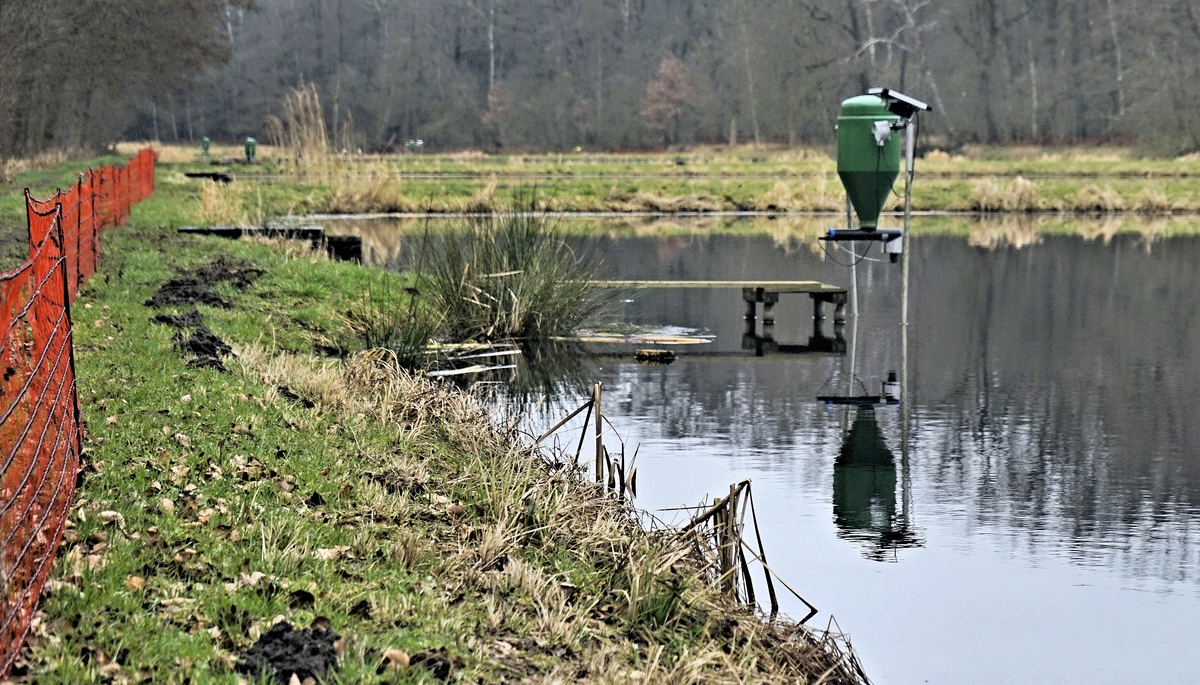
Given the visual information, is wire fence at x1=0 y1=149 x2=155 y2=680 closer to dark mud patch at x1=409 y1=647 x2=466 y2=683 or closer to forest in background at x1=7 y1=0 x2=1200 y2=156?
dark mud patch at x1=409 y1=647 x2=466 y2=683

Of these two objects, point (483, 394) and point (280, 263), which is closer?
point (483, 394)

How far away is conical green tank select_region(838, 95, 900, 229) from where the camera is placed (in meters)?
14.7

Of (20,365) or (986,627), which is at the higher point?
(20,365)

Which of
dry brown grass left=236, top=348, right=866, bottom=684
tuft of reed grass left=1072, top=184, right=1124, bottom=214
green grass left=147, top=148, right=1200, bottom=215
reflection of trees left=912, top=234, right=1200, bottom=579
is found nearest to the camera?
dry brown grass left=236, top=348, right=866, bottom=684

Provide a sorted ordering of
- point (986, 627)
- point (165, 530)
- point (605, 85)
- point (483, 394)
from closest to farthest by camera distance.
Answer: point (165, 530), point (986, 627), point (483, 394), point (605, 85)

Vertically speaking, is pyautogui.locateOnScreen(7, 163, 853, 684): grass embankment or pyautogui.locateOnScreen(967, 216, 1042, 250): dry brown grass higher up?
pyautogui.locateOnScreen(7, 163, 853, 684): grass embankment

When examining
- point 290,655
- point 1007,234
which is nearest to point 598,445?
point 290,655

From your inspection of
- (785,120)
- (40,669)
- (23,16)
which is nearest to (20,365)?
(40,669)

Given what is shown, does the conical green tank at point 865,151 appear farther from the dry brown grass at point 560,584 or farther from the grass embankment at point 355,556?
the dry brown grass at point 560,584

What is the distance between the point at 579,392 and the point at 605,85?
87129mm

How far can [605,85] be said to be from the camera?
99.4m

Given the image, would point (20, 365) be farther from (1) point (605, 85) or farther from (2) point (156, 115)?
(2) point (156, 115)

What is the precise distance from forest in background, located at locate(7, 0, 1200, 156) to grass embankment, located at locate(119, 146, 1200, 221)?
324 centimetres

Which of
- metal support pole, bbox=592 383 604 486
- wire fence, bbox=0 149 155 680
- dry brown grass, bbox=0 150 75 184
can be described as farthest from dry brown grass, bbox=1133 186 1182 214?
metal support pole, bbox=592 383 604 486
